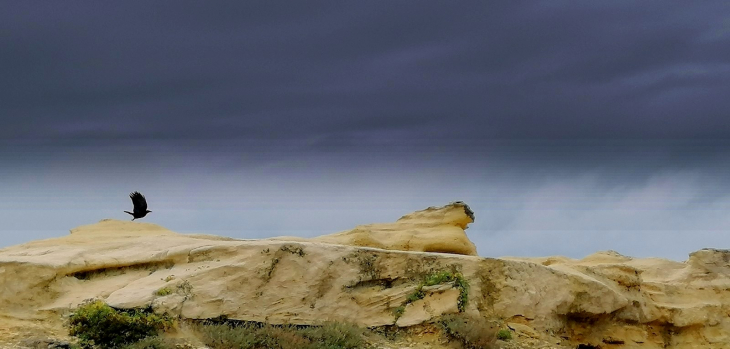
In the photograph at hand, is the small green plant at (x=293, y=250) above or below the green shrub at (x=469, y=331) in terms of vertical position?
above

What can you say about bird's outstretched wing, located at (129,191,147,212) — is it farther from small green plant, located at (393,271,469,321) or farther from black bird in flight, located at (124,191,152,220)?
small green plant, located at (393,271,469,321)

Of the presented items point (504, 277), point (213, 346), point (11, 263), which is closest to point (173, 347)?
point (213, 346)

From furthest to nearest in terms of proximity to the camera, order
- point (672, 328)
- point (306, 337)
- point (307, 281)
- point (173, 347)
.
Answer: point (672, 328), point (307, 281), point (306, 337), point (173, 347)

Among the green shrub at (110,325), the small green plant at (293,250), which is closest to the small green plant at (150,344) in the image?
the green shrub at (110,325)

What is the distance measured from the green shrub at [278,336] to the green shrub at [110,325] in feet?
3.43

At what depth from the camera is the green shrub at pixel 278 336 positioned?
16172 millimetres

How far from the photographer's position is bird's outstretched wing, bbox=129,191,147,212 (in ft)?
78.0

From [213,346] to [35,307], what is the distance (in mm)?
4178

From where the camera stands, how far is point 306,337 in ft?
54.9

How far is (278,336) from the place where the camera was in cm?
1656

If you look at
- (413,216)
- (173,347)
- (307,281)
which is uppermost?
(413,216)

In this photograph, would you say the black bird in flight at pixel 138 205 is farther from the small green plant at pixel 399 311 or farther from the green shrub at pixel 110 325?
the small green plant at pixel 399 311

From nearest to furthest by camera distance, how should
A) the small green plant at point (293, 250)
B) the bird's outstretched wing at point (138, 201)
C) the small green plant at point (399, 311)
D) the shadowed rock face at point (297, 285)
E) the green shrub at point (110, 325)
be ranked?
the green shrub at point (110, 325)
the shadowed rock face at point (297, 285)
the small green plant at point (399, 311)
the small green plant at point (293, 250)
the bird's outstretched wing at point (138, 201)

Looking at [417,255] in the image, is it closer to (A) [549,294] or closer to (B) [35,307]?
(A) [549,294]
